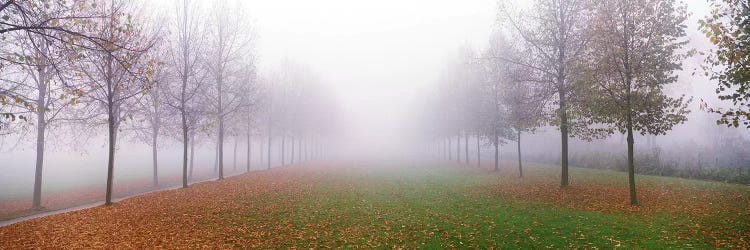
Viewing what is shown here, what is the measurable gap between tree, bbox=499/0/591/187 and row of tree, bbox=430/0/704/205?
2.0 inches

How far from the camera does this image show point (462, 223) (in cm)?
1314

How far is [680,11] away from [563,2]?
620 centimetres

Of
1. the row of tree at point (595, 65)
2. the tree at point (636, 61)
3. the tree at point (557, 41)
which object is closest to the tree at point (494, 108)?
the row of tree at point (595, 65)

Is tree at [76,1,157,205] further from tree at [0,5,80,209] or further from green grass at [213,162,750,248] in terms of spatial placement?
green grass at [213,162,750,248]

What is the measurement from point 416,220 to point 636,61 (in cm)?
1087

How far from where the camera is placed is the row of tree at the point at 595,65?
47.1 ft

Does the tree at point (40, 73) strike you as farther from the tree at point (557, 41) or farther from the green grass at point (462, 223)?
the tree at point (557, 41)

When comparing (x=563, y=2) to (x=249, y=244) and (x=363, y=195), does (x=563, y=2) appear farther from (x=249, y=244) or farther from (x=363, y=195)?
(x=249, y=244)

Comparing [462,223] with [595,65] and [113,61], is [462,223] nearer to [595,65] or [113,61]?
[595,65]

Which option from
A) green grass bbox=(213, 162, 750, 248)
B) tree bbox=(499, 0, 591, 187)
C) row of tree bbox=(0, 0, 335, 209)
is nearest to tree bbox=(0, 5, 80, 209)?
row of tree bbox=(0, 0, 335, 209)

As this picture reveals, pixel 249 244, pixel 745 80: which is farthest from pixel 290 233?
pixel 745 80

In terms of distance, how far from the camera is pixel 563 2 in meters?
19.7

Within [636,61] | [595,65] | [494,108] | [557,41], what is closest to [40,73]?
→ [595,65]

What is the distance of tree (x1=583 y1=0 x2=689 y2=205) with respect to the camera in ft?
46.7
